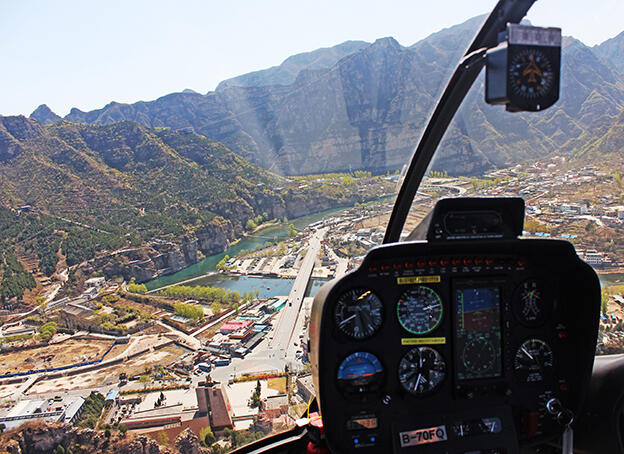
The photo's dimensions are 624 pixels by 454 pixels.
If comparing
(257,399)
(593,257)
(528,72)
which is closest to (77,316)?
(257,399)

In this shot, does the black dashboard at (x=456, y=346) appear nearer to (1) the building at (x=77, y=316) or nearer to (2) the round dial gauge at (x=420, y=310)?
(2) the round dial gauge at (x=420, y=310)

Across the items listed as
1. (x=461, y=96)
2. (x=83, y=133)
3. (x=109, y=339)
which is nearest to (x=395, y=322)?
(x=461, y=96)

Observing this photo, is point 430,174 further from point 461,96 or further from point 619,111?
point 619,111

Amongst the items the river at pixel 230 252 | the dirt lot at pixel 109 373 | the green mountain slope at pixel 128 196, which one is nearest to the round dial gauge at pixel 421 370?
the dirt lot at pixel 109 373

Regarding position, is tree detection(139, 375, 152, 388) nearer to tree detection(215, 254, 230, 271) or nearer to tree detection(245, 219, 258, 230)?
tree detection(215, 254, 230, 271)

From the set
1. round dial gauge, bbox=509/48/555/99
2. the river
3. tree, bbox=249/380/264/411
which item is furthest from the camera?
the river

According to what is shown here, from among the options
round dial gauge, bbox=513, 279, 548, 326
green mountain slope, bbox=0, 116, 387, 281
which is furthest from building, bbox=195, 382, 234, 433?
green mountain slope, bbox=0, 116, 387, 281
